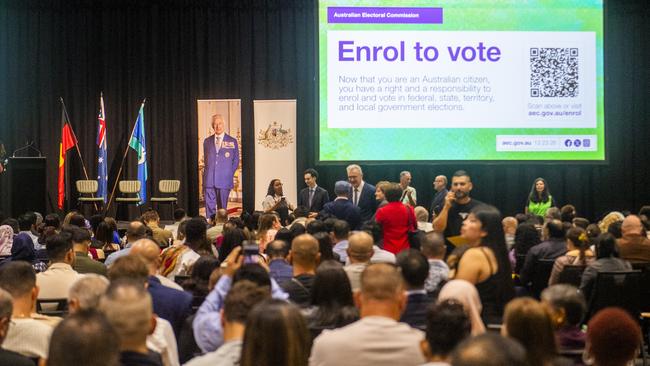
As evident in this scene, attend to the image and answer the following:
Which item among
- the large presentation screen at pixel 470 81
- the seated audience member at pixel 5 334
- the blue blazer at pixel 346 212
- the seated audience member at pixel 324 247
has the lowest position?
the seated audience member at pixel 5 334

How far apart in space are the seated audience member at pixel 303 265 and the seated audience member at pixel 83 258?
178 cm

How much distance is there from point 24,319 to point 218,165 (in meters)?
11.6

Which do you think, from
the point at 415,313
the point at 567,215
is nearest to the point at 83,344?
the point at 415,313

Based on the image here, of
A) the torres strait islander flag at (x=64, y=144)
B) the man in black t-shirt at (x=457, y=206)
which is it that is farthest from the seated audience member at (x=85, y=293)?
the torres strait islander flag at (x=64, y=144)

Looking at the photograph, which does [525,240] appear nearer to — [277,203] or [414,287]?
[414,287]

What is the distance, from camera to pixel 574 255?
6824mm

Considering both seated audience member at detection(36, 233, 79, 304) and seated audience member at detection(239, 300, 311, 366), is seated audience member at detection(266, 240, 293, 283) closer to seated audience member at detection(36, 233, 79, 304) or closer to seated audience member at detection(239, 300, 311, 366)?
seated audience member at detection(36, 233, 79, 304)

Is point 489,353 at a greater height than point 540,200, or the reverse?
point 540,200

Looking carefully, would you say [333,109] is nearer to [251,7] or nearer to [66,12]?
[251,7]

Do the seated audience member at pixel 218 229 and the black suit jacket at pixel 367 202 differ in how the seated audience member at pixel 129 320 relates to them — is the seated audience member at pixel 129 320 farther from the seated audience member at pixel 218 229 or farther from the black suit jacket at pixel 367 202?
the black suit jacket at pixel 367 202

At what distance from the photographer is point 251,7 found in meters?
16.0

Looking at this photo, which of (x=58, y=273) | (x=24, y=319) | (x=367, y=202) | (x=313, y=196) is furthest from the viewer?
(x=313, y=196)

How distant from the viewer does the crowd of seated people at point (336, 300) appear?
264cm

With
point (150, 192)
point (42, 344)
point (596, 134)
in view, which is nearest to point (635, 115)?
point (596, 134)
